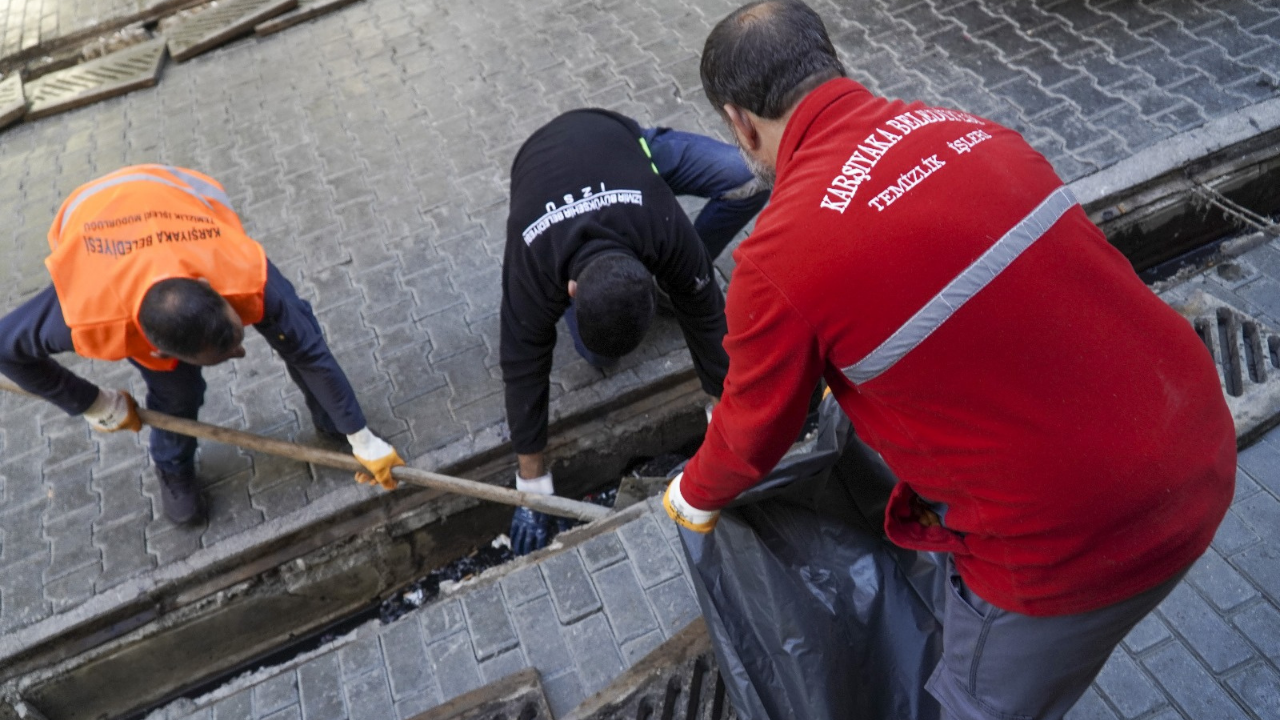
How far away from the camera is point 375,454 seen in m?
3.46

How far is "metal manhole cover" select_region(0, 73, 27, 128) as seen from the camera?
615cm

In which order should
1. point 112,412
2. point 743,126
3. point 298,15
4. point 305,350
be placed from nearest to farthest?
point 743,126 → point 305,350 → point 112,412 → point 298,15

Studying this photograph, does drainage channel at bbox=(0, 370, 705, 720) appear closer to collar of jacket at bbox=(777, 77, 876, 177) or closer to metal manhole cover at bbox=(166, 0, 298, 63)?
collar of jacket at bbox=(777, 77, 876, 177)

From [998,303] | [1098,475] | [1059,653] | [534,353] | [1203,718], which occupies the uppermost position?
[998,303]

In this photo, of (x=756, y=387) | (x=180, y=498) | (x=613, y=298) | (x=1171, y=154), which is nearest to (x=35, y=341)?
(x=180, y=498)

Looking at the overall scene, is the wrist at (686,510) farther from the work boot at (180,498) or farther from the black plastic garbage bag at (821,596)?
the work boot at (180,498)

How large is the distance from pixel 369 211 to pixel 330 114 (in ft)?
3.84

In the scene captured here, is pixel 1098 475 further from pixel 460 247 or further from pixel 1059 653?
pixel 460 247

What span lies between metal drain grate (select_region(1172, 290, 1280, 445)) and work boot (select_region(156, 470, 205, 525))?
3.91 meters

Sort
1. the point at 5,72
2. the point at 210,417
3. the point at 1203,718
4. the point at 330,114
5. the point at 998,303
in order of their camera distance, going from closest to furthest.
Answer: the point at 998,303 → the point at 1203,718 → the point at 210,417 → the point at 330,114 → the point at 5,72

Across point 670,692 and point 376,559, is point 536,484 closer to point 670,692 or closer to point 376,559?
point 376,559

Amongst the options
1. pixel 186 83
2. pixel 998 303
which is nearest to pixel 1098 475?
pixel 998 303

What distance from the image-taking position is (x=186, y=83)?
20.5 ft

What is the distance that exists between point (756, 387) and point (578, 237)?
1.24 meters
